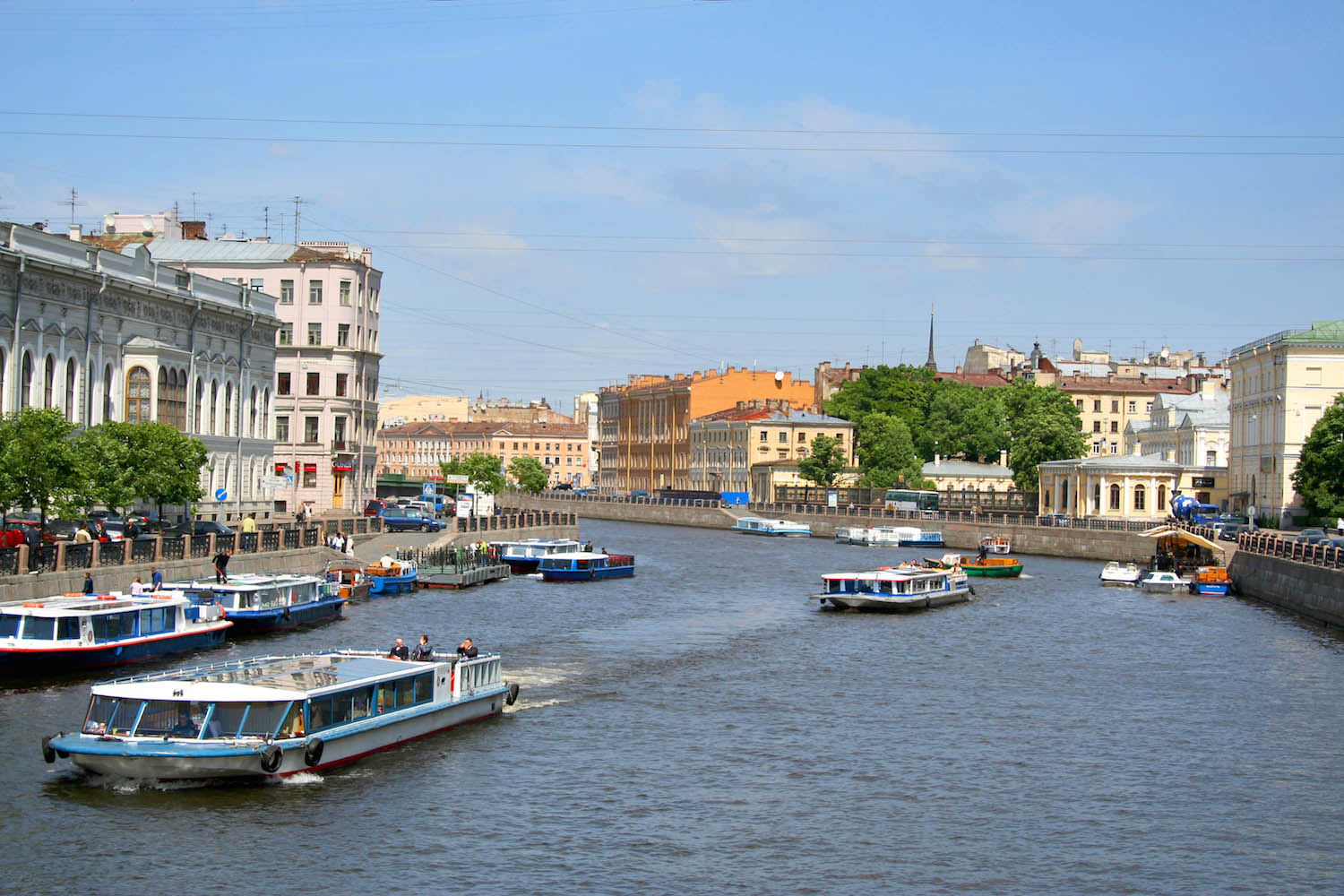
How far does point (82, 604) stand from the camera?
32250mm

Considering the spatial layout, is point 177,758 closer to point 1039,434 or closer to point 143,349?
point 143,349

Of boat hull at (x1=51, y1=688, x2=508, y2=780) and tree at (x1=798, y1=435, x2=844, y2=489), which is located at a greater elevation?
tree at (x1=798, y1=435, x2=844, y2=489)

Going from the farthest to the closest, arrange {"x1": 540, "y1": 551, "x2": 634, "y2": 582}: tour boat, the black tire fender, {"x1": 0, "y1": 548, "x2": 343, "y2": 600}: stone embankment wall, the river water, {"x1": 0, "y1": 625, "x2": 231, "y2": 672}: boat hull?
{"x1": 540, "y1": 551, "x2": 634, "y2": 582}: tour boat, {"x1": 0, "y1": 548, "x2": 343, "y2": 600}: stone embankment wall, {"x1": 0, "y1": 625, "x2": 231, "y2": 672}: boat hull, the black tire fender, the river water

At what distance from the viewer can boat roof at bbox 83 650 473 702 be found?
23328 mm

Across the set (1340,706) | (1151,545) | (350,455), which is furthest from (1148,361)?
(1340,706)

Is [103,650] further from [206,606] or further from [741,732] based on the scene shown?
[741,732]

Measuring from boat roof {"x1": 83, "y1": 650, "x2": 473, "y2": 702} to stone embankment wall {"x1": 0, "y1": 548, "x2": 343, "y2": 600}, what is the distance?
9.67 m

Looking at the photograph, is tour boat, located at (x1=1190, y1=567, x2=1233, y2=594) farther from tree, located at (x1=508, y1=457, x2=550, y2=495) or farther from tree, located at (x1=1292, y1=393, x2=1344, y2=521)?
tree, located at (x1=508, y1=457, x2=550, y2=495)

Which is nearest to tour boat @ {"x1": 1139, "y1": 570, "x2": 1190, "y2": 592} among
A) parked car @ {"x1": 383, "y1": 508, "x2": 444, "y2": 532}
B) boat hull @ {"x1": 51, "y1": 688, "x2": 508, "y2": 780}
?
parked car @ {"x1": 383, "y1": 508, "x2": 444, "y2": 532}

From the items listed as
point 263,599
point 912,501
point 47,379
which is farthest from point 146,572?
point 912,501

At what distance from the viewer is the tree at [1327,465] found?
68812 millimetres

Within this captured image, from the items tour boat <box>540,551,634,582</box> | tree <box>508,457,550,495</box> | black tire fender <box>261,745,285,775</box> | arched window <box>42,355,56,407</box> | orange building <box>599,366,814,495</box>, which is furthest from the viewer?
orange building <box>599,366,814,495</box>

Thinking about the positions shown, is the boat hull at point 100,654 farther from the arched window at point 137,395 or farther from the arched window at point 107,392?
the arched window at point 137,395

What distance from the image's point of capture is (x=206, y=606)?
36312 mm
